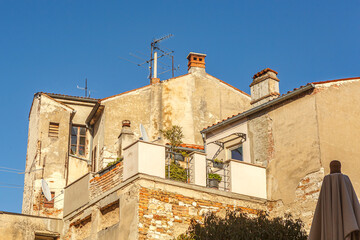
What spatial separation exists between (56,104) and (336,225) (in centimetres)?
1884

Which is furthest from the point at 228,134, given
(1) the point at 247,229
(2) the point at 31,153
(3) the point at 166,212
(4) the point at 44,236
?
(2) the point at 31,153

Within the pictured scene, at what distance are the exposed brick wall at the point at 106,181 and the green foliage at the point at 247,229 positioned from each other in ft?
9.81

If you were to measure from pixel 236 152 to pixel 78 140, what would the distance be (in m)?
9.42

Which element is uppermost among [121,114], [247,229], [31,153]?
[121,114]

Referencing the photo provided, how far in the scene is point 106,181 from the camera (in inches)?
699

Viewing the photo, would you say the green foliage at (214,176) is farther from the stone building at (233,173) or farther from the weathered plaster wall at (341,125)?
the weathered plaster wall at (341,125)

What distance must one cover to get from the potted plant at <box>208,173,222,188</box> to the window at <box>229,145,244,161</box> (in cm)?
165

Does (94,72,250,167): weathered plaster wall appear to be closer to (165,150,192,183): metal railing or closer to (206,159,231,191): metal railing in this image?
(206,159,231,191): metal railing

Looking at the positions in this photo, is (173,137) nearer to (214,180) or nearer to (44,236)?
(214,180)

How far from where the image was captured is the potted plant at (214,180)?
1772 centimetres

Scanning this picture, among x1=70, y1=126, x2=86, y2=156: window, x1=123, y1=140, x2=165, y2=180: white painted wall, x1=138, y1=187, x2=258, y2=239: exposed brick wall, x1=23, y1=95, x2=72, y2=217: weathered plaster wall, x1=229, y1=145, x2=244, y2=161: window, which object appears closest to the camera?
x1=138, y1=187, x2=258, y2=239: exposed brick wall

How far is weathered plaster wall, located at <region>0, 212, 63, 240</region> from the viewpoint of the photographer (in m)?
18.7

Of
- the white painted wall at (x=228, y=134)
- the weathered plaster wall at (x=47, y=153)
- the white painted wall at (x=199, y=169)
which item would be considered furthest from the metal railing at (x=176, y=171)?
the weathered plaster wall at (x=47, y=153)

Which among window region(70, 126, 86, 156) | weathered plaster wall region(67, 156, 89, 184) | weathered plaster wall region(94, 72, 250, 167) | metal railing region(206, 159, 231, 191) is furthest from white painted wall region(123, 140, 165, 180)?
window region(70, 126, 86, 156)
